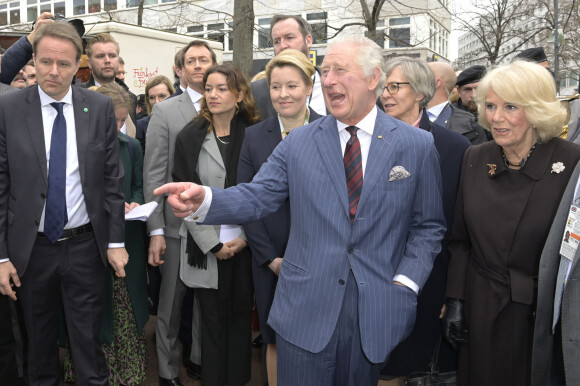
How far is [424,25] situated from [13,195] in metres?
33.8

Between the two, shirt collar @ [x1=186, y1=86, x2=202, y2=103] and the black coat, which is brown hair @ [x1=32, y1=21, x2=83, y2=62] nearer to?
shirt collar @ [x1=186, y1=86, x2=202, y2=103]

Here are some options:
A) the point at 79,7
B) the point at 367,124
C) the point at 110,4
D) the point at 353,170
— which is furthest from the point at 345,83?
the point at 79,7

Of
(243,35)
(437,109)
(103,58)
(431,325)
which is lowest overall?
(431,325)

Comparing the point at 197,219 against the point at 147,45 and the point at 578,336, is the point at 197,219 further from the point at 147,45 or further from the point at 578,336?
the point at 147,45

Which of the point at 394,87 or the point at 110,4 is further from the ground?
the point at 110,4

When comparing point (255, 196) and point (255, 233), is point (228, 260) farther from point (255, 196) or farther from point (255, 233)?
point (255, 196)

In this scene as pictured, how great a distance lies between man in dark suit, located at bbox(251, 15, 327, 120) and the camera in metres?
4.34

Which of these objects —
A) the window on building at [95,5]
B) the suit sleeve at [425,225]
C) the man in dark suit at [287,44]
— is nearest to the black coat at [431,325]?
the suit sleeve at [425,225]

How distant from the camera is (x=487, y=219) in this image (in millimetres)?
2818

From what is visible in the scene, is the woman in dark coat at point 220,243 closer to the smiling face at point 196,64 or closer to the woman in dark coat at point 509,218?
the smiling face at point 196,64

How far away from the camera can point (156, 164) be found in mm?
3949

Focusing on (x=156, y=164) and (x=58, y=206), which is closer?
(x=58, y=206)

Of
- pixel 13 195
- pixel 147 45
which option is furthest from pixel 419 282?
pixel 147 45

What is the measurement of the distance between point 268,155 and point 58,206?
1.30 metres
